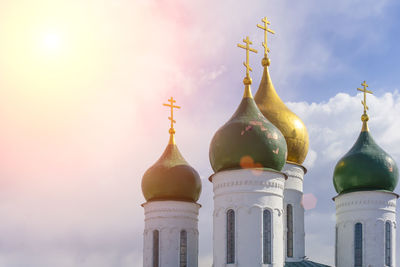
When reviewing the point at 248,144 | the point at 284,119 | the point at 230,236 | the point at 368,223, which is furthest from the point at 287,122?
the point at 230,236

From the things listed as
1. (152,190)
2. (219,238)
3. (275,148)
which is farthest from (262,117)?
(152,190)

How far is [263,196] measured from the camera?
2527 centimetres

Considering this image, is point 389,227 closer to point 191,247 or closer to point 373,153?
point 373,153

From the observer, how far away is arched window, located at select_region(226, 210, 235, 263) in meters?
25.0

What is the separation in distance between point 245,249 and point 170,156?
6753 millimetres

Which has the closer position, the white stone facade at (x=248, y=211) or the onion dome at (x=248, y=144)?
the white stone facade at (x=248, y=211)

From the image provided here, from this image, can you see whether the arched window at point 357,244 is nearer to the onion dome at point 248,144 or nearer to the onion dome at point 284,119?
the onion dome at point 284,119

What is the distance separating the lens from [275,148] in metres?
25.5

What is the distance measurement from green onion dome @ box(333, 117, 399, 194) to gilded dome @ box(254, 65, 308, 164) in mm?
1433

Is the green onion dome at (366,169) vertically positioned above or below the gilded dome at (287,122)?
below

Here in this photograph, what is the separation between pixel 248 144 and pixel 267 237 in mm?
2690

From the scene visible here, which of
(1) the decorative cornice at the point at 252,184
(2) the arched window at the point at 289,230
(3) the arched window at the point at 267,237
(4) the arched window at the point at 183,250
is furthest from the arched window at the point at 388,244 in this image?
(4) the arched window at the point at 183,250

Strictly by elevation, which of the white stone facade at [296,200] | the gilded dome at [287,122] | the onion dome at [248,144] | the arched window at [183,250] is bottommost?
the arched window at [183,250]

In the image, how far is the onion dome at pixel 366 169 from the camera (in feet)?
91.8
